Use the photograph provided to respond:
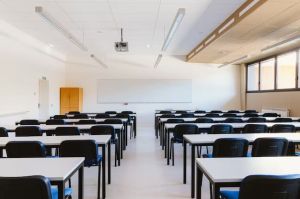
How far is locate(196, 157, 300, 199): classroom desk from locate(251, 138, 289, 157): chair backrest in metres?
0.89

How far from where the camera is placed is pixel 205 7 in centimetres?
577

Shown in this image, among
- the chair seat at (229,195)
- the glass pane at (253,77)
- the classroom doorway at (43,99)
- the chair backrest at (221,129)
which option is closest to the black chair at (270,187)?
the chair seat at (229,195)

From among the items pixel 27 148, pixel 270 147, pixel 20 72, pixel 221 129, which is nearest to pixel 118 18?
pixel 20 72

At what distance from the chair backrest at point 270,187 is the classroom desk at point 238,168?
135 millimetres

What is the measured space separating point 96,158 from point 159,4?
362 cm

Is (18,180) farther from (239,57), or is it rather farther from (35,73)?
(239,57)

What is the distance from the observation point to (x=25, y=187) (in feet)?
5.30

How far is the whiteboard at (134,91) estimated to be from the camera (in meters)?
12.5

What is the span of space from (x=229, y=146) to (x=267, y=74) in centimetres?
853

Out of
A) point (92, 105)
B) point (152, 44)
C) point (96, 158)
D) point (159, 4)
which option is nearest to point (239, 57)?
point (152, 44)

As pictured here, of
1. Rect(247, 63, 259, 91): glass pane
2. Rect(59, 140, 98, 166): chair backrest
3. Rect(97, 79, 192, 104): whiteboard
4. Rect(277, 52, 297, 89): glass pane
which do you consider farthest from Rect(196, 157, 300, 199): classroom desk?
Rect(97, 79, 192, 104): whiteboard

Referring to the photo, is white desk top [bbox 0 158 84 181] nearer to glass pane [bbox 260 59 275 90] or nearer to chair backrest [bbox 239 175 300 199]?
chair backrest [bbox 239 175 300 199]

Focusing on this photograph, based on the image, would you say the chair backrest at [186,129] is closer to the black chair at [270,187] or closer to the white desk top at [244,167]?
the white desk top at [244,167]

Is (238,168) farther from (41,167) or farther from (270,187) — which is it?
(41,167)
